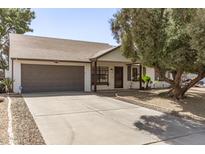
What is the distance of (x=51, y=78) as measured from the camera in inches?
653

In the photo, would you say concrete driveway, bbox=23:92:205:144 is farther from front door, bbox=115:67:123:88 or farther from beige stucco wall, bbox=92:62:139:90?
front door, bbox=115:67:123:88

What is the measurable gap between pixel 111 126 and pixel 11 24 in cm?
2940

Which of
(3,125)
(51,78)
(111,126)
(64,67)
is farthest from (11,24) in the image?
(111,126)

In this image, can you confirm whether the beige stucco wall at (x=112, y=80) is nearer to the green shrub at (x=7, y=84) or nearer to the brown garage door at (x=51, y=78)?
the brown garage door at (x=51, y=78)

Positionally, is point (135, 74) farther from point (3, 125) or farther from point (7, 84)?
point (3, 125)

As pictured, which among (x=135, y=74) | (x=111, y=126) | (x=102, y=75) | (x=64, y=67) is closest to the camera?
(x=111, y=126)

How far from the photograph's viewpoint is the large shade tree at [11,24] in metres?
30.6

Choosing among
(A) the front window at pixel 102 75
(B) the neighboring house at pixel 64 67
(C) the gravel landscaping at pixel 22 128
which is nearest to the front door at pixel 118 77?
(B) the neighboring house at pixel 64 67

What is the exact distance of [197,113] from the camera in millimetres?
9594

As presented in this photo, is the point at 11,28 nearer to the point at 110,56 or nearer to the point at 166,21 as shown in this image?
the point at 110,56
